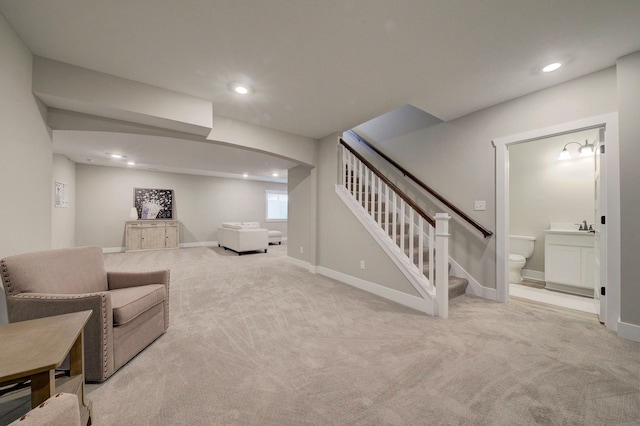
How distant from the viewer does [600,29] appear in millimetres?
1883

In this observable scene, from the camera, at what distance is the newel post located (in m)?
2.55

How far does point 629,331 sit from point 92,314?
419 cm

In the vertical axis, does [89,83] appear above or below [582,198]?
above

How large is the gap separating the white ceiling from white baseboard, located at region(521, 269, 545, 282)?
2999mm

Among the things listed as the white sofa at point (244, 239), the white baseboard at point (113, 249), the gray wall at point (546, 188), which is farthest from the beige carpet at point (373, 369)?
the white baseboard at point (113, 249)

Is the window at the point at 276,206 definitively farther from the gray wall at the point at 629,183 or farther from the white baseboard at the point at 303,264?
the gray wall at the point at 629,183

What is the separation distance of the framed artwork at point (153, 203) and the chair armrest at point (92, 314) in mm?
6682

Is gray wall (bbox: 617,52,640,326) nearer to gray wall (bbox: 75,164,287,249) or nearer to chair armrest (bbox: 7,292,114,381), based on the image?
chair armrest (bbox: 7,292,114,381)

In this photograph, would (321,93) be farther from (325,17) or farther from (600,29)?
(600,29)

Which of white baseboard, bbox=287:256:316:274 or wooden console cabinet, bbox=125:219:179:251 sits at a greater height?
wooden console cabinet, bbox=125:219:179:251

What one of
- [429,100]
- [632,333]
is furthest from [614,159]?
[429,100]

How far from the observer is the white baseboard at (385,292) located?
2.76m

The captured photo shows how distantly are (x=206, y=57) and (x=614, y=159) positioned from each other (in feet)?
12.8

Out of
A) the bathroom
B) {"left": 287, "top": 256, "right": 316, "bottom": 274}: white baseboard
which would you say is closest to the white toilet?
the bathroom
